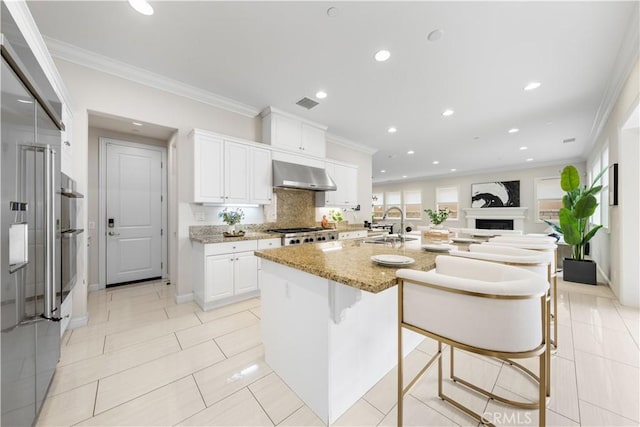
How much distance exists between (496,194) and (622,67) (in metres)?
6.77

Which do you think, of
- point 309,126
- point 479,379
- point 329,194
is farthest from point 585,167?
point 479,379

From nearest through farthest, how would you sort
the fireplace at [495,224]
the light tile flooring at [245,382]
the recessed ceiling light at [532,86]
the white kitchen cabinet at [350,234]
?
the light tile flooring at [245,382] → the recessed ceiling light at [532,86] → the white kitchen cabinet at [350,234] → the fireplace at [495,224]

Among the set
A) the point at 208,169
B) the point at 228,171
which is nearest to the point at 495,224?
the point at 228,171

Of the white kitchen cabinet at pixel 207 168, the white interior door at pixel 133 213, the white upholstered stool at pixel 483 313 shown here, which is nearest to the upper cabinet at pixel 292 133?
the white kitchen cabinet at pixel 207 168

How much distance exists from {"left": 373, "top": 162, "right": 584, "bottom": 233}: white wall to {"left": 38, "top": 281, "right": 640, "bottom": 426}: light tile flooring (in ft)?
21.9

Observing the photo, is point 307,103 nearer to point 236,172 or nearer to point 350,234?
point 236,172

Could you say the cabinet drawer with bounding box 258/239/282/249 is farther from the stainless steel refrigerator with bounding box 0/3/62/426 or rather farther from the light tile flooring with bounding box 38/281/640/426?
the stainless steel refrigerator with bounding box 0/3/62/426

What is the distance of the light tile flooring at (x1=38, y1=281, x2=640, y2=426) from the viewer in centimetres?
142

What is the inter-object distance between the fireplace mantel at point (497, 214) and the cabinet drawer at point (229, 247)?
889 centimetres

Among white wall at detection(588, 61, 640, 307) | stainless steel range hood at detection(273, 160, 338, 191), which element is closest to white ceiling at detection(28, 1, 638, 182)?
white wall at detection(588, 61, 640, 307)

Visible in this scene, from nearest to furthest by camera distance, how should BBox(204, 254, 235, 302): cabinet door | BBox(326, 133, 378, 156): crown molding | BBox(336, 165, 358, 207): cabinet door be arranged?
BBox(204, 254, 235, 302): cabinet door < BBox(336, 165, 358, 207): cabinet door < BBox(326, 133, 378, 156): crown molding

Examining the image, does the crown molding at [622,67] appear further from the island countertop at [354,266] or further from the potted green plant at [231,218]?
the potted green plant at [231,218]

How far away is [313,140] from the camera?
14.9 ft

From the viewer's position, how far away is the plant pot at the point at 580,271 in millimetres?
3959
